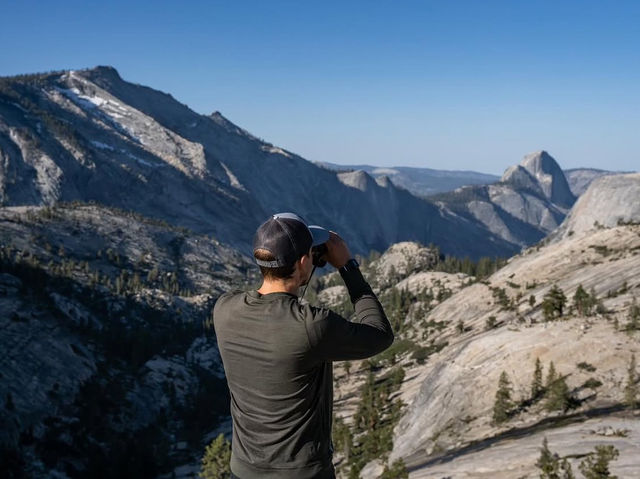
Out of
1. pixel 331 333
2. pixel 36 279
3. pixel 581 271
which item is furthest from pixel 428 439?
pixel 36 279

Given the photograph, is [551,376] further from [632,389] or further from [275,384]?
[275,384]

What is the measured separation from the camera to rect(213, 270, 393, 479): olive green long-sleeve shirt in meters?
5.16

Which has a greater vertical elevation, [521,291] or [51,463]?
[521,291]

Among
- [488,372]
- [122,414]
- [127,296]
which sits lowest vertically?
[122,414]

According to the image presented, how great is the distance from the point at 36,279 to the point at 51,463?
7175cm

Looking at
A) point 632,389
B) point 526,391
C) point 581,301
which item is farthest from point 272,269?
point 581,301

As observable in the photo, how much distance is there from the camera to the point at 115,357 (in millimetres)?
109438

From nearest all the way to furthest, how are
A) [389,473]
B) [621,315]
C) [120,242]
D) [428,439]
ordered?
[389,473], [428,439], [621,315], [120,242]

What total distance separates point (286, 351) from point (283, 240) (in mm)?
1160

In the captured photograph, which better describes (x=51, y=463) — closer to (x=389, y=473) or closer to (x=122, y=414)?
(x=122, y=414)

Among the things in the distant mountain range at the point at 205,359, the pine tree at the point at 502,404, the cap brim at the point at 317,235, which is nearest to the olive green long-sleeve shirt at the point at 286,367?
the cap brim at the point at 317,235

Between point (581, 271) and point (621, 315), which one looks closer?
point (621, 315)

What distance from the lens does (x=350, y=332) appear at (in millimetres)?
5180

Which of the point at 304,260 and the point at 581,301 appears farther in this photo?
the point at 581,301
